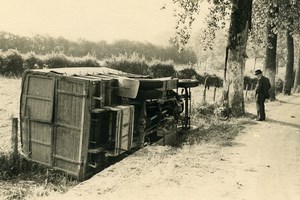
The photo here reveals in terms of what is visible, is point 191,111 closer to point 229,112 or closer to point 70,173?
point 229,112

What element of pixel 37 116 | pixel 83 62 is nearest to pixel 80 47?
pixel 83 62

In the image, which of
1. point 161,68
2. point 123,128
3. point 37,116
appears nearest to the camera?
point 123,128

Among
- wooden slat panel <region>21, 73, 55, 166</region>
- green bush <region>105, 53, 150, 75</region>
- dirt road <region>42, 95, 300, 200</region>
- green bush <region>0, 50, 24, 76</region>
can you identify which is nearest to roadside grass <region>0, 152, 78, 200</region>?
wooden slat panel <region>21, 73, 55, 166</region>

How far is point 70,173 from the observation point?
1031cm

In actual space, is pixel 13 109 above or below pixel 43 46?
below

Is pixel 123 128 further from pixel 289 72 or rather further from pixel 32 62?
pixel 289 72

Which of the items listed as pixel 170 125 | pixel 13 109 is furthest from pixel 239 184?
pixel 13 109

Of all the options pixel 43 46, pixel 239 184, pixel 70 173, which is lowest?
pixel 70 173

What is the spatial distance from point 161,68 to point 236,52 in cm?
1872

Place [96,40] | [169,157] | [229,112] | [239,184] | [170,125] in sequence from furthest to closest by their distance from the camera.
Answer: [96,40] → [229,112] → [170,125] → [169,157] → [239,184]

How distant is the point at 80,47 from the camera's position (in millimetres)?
35375

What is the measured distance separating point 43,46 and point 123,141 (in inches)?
974

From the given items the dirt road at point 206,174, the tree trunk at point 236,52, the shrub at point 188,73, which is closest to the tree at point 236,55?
the tree trunk at point 236,52

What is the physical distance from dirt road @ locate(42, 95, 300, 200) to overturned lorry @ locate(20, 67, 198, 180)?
1.15 meters
